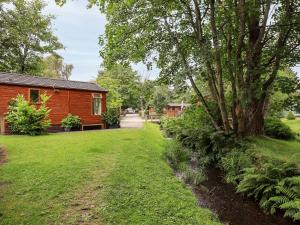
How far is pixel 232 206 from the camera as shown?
5684 millimetres

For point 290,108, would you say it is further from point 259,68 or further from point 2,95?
point 2,95

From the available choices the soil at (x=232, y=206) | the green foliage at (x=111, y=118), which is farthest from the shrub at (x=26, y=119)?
the soil at (x=232, y=206)

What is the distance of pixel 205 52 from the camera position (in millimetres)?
8797

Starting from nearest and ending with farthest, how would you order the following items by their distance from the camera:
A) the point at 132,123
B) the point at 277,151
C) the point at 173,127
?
the point at 277,151 < the point at 173,127 < the point at 132,123

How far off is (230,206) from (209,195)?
725mm

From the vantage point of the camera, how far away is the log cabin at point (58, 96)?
1502cm

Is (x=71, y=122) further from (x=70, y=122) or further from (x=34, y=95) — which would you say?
(x=34, y=95)

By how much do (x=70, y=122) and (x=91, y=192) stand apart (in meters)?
13.0

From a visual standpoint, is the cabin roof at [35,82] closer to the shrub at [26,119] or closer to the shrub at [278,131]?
the shrub at [26,119]

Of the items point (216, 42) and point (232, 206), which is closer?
point (232, 206)

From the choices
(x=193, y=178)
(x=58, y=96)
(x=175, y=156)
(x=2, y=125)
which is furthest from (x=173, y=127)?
(x=2, y=125)

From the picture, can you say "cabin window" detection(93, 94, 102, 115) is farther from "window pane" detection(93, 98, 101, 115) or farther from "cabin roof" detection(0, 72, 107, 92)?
"cabin roof" detection(0, 72, 107, 92)

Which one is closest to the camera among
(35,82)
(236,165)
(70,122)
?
(236,165)

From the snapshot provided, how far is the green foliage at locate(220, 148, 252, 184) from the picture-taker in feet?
23.6
